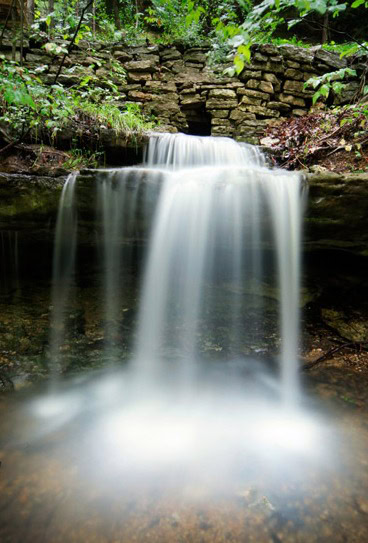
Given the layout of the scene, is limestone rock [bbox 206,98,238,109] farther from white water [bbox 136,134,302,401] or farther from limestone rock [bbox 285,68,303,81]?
white water [bbox 136,134,302,401]

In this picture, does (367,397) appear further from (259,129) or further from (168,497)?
(259,129)

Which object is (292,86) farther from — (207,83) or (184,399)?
(184,399)

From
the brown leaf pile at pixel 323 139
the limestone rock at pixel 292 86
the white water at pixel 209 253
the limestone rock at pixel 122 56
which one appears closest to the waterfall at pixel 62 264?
the white water at pixel 209 253

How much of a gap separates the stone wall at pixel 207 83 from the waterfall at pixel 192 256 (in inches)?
127

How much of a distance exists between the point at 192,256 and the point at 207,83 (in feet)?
15.1

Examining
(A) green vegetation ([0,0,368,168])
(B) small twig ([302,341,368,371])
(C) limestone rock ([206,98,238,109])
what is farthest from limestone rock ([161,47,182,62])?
(B) small twig ([302,341,368,371])

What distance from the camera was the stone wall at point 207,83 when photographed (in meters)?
5.72

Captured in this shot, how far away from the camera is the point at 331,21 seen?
9859mm

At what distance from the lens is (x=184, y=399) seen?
2367mm

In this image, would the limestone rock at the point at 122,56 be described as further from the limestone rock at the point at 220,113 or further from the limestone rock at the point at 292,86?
the limestone rock at the point at 292,86

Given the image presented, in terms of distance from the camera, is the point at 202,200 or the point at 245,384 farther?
the point at 202,200

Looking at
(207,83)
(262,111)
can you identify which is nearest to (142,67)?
(207,83)

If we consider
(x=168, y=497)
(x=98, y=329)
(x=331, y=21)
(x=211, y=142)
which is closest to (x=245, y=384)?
(x=168, y=497)

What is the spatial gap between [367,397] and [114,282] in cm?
272
